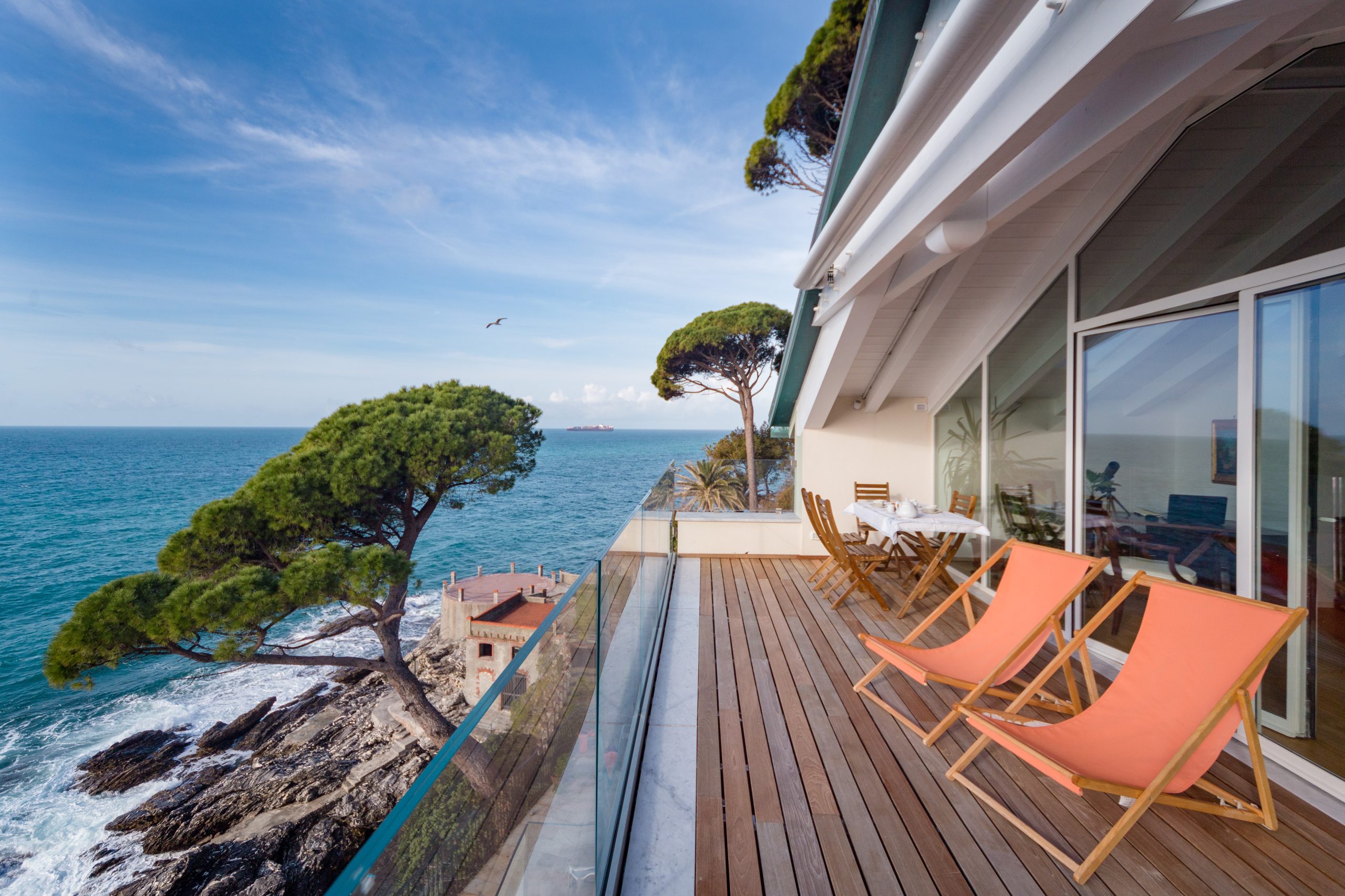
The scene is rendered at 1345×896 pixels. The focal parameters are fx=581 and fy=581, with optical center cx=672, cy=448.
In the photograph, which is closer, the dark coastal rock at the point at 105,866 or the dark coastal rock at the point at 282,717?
the dark coastal rock at the point at 105,866

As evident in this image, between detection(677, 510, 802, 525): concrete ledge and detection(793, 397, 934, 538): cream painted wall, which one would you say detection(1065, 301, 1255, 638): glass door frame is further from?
detection(677, 510, 802, 525): concrete ledge

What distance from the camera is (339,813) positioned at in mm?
11523

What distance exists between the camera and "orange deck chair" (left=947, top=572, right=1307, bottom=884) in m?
1.89

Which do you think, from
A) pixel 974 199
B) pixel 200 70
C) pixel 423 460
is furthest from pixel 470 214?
pixel 974 199

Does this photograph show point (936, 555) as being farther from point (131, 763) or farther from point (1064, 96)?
point (131, 763)

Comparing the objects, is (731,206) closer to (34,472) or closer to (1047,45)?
(1047,45)

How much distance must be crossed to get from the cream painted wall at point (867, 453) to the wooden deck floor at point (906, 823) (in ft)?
12.2

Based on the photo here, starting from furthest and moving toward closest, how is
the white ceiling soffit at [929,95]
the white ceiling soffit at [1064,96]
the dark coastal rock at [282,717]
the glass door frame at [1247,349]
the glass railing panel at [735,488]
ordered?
the dark coastal rock at [282,717] → the glass railing panel at [735,488] → the glass door frame at [1247,349] → the white ceiling soffit at [929,95] → the white ceiling soffit at [1064,96]

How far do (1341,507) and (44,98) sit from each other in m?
52.7

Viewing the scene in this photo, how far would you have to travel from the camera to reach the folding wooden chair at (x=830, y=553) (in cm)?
511

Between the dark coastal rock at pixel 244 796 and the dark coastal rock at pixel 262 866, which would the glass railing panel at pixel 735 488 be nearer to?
the dark coastal rock at pixel 262 866

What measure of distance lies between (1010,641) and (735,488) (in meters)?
5.55

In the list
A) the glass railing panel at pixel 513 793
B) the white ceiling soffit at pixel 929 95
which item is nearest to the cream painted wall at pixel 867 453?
the white ceiling soffit at pixel 929 95

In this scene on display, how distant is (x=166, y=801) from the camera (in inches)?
456
